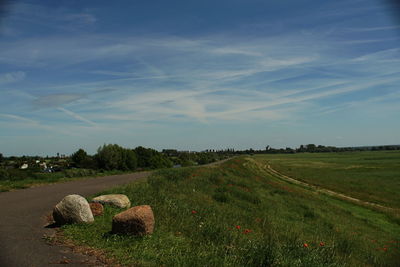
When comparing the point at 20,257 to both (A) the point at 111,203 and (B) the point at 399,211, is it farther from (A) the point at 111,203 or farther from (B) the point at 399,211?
(B) the point at 399,211

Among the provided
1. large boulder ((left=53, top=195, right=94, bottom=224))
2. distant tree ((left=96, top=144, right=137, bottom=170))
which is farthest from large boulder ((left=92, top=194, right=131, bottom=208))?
distant tree ((left=96, top=144, right=137, bottom=170))

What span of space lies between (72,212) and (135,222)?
8.66 feet

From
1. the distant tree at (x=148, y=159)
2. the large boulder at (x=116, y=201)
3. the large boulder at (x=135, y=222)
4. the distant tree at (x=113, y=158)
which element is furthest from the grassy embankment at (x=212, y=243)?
the distant tree at (x=148, y=159)

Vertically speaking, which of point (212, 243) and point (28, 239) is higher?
point (28, 239)

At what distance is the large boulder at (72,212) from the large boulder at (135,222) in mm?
1742

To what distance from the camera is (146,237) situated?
7.94m

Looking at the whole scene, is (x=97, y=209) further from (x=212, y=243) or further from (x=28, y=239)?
(x=212, y=243)

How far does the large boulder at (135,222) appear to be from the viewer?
790 cm

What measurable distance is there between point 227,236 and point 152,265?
3469 mm

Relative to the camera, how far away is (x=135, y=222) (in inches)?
311

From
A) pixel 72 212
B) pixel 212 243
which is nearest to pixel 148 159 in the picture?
pixel 72 212

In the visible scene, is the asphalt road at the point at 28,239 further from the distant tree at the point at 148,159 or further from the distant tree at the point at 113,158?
the distant tree at the point at 148,159

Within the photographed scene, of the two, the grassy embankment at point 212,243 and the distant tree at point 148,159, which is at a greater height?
the distant tree at point 148,159

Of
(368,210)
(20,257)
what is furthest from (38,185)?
(368,210)
